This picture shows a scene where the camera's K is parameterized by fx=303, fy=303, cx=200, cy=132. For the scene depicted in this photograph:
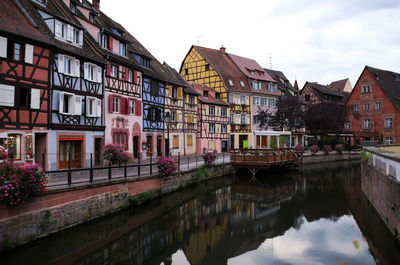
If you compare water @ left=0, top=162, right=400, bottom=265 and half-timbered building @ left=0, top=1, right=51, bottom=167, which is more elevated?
half-timbered building @ left=0, top=1, right=51, bottom=167

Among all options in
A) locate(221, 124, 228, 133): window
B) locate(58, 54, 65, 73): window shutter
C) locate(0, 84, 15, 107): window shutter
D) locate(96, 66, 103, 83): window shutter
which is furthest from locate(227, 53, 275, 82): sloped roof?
locate(0, 84, 15, 107): window shutter

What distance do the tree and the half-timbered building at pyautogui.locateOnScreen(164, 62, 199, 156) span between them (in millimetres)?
11428

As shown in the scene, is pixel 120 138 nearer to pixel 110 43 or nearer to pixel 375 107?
pixel 110 43

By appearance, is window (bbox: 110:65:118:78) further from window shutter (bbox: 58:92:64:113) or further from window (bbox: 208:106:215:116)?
window (bbox: 208:106:215:116)

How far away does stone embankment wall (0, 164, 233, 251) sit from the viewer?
31.3 feet

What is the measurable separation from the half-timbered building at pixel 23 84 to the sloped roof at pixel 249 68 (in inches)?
1267

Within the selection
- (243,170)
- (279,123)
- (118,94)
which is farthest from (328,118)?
(118,94)

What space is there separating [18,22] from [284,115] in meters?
33.1

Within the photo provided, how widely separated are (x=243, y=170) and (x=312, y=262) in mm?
18594

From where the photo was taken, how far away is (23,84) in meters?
15.1

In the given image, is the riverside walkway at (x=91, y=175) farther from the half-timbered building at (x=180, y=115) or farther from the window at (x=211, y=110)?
the window at (x=211, y=110)

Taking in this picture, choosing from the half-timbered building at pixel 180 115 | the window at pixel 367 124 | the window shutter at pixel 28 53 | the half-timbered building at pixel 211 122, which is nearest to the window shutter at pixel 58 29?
the window shutter at pixel 28 53

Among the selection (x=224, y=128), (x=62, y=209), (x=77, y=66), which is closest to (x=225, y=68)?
(x=224, y=128)

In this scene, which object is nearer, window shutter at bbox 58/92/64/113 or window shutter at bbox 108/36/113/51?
window shutter at bbox 58/92/64/113
